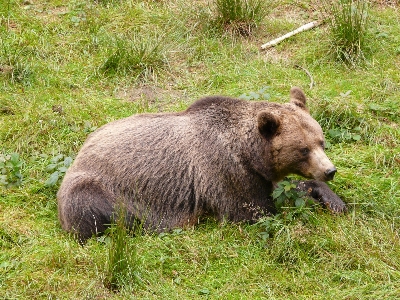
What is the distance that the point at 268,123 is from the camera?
7512 millimetres

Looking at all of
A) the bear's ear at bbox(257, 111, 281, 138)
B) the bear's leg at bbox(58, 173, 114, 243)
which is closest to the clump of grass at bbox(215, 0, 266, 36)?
the bear's ear at bbox(257, 111, 281, 138)

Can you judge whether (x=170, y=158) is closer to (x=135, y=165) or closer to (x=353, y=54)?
(x=135, y=165)

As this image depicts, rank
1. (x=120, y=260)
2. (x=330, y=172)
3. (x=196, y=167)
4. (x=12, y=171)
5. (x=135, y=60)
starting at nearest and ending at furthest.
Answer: (x=120, y=260)
(x=330, y=172)
(x=196, y=167)
(x=12, y=171)
(x=135, y=60)

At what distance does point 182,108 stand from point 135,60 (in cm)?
127

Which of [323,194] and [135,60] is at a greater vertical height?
[135,60]

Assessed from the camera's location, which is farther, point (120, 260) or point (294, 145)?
point (294, 145)

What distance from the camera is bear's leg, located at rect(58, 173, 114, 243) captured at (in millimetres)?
7617

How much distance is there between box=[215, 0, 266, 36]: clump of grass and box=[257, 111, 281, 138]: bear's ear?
4369 millimetres

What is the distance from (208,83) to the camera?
1080 centimetres

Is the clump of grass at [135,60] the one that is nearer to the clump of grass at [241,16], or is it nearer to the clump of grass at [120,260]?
the clump of grass at [241,16]

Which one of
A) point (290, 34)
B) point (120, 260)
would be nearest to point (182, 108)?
point (290, 34)

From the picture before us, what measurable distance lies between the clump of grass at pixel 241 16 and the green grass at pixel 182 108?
0.16 meters

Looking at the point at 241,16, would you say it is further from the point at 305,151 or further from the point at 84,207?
the point at 84,207

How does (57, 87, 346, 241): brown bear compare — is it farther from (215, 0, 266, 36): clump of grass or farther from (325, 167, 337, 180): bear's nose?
(215, 0, 266, 36): clump of grass
